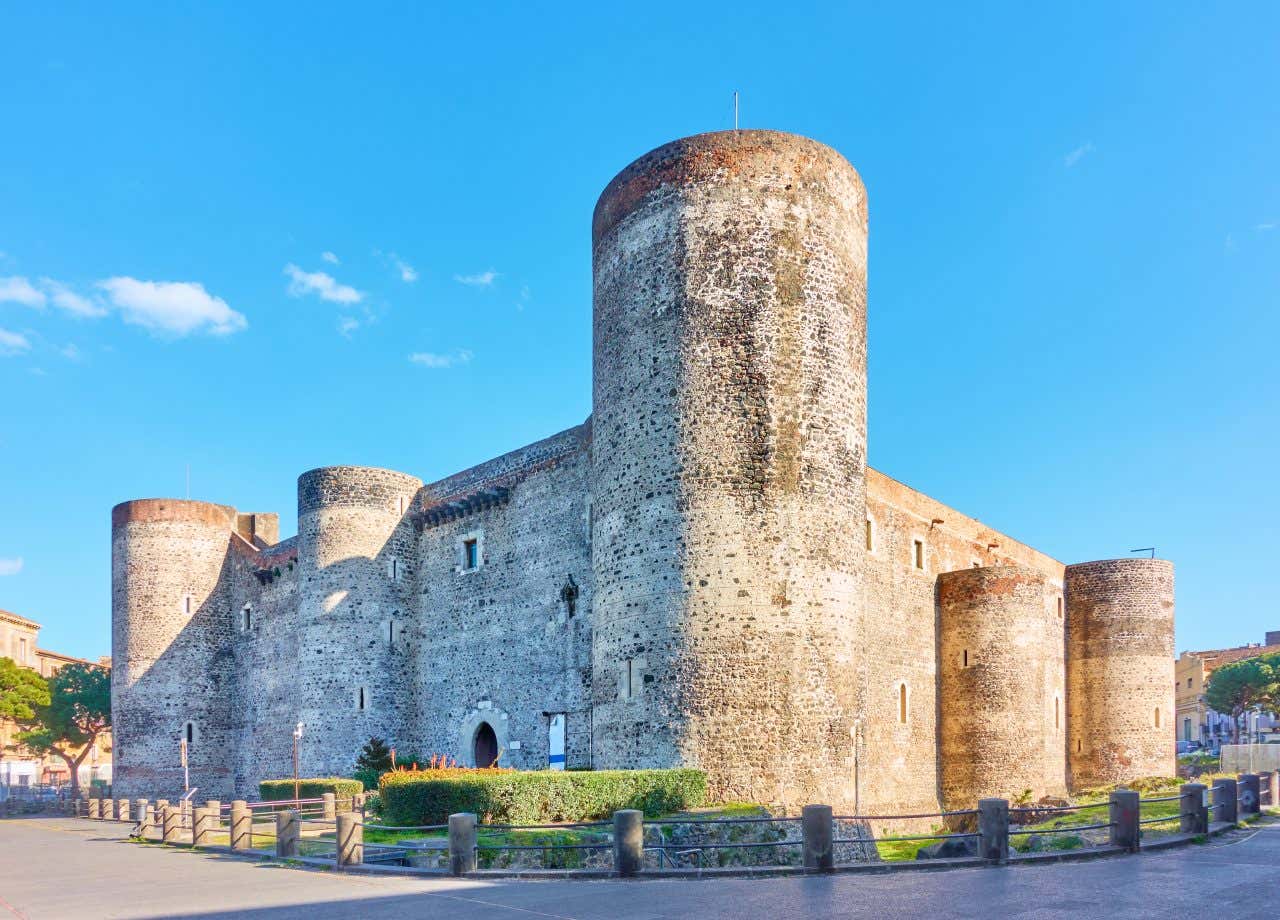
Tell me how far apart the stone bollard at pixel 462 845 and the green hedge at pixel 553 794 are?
8.08ft

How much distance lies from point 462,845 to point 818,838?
4927mm

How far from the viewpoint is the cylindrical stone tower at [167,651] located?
3934 centimetres

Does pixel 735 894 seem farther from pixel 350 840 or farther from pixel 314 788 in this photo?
pixel 314 788

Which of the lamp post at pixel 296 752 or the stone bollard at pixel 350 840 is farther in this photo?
the lamp post at pixel 296 752

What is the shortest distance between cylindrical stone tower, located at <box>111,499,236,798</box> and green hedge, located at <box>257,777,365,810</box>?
1112 cm

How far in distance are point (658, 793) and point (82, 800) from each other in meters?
29.3

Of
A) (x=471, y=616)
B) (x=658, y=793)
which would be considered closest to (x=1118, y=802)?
(x=658, y=793)

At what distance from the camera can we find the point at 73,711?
1992 inches

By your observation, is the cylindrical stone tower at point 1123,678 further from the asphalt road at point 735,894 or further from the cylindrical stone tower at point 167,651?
the cylindrical stone tower at point 167,651

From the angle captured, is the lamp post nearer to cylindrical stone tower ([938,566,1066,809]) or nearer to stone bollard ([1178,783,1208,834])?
cylindrical stone tower ([938,566,1066,809])

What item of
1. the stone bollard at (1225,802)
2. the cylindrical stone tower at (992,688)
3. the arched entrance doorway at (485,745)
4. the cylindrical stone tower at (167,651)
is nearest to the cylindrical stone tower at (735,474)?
the stone bollard at (1225,802)

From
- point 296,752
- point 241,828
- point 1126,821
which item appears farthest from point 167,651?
point 1126,821

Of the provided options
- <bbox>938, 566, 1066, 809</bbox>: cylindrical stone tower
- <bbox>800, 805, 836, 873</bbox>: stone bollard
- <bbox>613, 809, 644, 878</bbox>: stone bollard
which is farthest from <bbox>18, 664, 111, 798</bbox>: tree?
<bbox>800, 805, 836, 873</bbox>: stone bollard

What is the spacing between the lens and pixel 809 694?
65.2 feet
